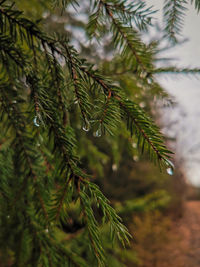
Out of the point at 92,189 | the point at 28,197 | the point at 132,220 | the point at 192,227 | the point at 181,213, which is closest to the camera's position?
the point at 92,189

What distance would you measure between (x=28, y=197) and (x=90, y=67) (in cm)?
62

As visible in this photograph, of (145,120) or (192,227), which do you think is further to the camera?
(192,227)

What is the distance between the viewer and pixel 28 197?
2.69 ft

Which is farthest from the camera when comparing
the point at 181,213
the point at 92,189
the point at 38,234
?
the point at 181,213

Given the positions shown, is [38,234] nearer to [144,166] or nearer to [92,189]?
[92,189]

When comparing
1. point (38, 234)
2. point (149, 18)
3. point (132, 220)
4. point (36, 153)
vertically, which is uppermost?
point (149, 18)

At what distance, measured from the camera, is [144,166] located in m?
6.12

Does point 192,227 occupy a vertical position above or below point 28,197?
below

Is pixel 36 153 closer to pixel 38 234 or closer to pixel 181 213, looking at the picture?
pixel 38 234

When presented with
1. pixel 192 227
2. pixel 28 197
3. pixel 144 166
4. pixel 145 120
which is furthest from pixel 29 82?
pixel 192 227

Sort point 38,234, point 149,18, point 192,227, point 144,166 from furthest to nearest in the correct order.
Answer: point 192,227 → point 144,166 → point 38,234 → point 149,18

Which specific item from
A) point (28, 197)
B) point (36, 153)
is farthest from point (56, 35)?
point (28, 197)

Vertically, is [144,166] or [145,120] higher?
[145,120]

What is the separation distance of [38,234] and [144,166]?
5698 mm
